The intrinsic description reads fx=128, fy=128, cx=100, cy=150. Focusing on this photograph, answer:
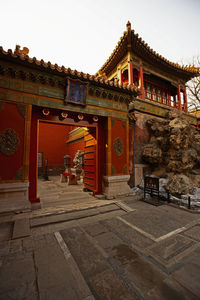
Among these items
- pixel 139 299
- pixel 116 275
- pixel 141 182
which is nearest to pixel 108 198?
pixel 141 182

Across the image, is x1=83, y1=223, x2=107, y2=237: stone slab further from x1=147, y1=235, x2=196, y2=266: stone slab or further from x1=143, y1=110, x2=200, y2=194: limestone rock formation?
x1=143, y1=110, x2=200, y2=194: limestone rock formation

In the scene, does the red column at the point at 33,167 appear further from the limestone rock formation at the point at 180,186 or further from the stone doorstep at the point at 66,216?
the limestone rock formation at the point at 180,186

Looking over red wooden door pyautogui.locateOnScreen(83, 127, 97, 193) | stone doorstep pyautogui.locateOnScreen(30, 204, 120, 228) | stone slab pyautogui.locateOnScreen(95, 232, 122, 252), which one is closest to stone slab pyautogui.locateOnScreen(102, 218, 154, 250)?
stone slab pyautogui.locateOnScreen(95, 232, 122, 252)

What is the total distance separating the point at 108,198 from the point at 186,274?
12.2 ft

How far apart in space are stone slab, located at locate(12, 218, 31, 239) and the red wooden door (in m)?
3.17

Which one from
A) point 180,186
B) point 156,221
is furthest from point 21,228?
point 180,186

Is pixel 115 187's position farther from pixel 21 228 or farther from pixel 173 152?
pixel 173 152

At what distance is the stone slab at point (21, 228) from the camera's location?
112 inches

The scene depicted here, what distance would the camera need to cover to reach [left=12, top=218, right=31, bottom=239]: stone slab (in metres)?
2.84

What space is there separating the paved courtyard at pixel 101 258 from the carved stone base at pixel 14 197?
535mm

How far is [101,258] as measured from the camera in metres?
2.27

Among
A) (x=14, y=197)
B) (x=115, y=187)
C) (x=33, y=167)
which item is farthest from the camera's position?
(x=115, y=187)

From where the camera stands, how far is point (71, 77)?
4922mm

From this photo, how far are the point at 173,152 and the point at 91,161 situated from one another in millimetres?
4646
